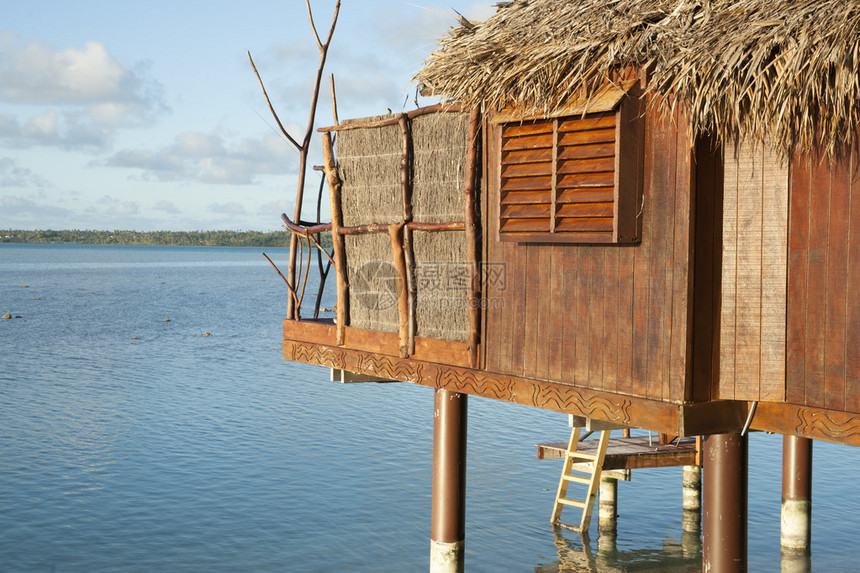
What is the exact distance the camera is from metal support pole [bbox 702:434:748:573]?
5953 millimetres

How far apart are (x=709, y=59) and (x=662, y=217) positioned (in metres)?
1.01

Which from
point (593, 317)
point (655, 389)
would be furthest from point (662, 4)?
point (655, 389)

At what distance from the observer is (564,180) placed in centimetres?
609

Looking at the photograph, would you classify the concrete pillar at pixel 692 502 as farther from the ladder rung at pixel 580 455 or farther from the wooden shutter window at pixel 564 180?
the wooden shutter window at pixel 564 180

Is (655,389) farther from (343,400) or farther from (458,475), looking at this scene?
(343,400)

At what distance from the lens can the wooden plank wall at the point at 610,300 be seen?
5.53 meters

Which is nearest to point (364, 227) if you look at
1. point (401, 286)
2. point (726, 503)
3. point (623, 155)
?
point (401, 286)

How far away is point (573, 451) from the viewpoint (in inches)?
472

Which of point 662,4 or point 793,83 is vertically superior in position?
point 662,4

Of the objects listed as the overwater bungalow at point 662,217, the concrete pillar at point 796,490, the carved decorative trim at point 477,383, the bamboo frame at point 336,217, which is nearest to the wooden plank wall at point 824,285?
the overwater bungalow at point 662,217

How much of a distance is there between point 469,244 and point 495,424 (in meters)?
16.3

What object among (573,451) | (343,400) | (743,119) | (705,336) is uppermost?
(743,119)

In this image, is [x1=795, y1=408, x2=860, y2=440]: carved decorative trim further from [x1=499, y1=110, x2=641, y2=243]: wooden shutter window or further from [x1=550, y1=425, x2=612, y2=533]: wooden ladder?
[x1=550, y1=425, x2=612, y2=533]: wooden ladder

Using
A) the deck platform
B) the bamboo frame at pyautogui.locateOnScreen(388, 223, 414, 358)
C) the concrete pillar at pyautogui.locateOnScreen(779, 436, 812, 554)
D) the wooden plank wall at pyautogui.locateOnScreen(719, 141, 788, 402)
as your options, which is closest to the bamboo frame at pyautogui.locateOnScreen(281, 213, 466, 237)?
the bamboo frame at pyautogui.locateOnScreen(388, 223, 414, 358)
